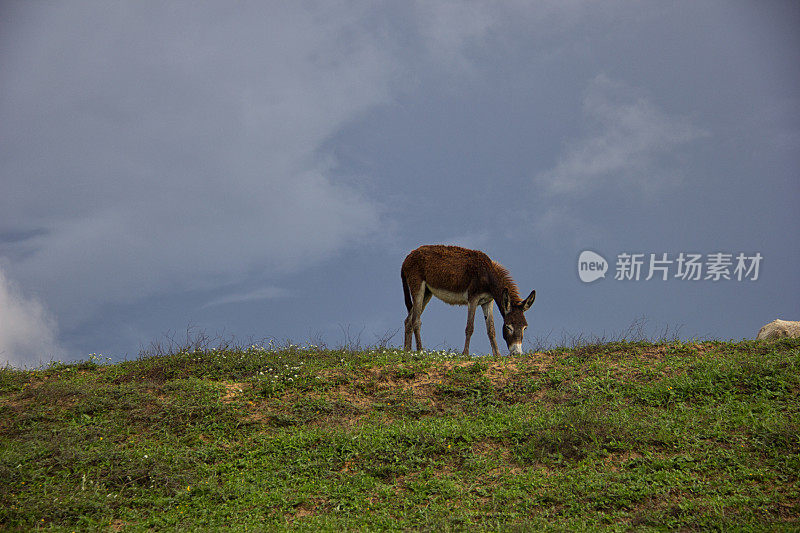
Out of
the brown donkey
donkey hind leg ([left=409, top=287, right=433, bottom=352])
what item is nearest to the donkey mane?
the brown donkey

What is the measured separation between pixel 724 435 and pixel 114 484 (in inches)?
426

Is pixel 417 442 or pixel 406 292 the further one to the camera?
pixel 406 292

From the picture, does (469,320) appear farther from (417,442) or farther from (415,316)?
(417,442)

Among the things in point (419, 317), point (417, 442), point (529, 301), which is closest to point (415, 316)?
point (419, 317)

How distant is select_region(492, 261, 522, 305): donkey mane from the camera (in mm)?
18953

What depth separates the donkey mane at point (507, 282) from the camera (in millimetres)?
18953

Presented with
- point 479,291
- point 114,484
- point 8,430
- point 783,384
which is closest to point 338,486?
point 114,484

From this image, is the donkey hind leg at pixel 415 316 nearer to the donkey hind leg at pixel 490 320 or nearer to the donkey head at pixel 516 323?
the donkey hind leg at pixel 490 320

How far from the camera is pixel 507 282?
19.3 metres

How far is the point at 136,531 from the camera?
925 cm

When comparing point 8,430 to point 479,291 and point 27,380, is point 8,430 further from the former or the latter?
point 479,291

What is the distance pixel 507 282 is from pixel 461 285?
1.47 meters

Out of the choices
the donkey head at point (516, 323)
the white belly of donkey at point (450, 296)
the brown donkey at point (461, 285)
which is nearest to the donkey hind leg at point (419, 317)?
the brown donkey at point (461, 285)

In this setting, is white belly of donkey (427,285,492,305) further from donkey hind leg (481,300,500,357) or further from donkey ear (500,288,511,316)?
donkey ear (500,288,511,316)
